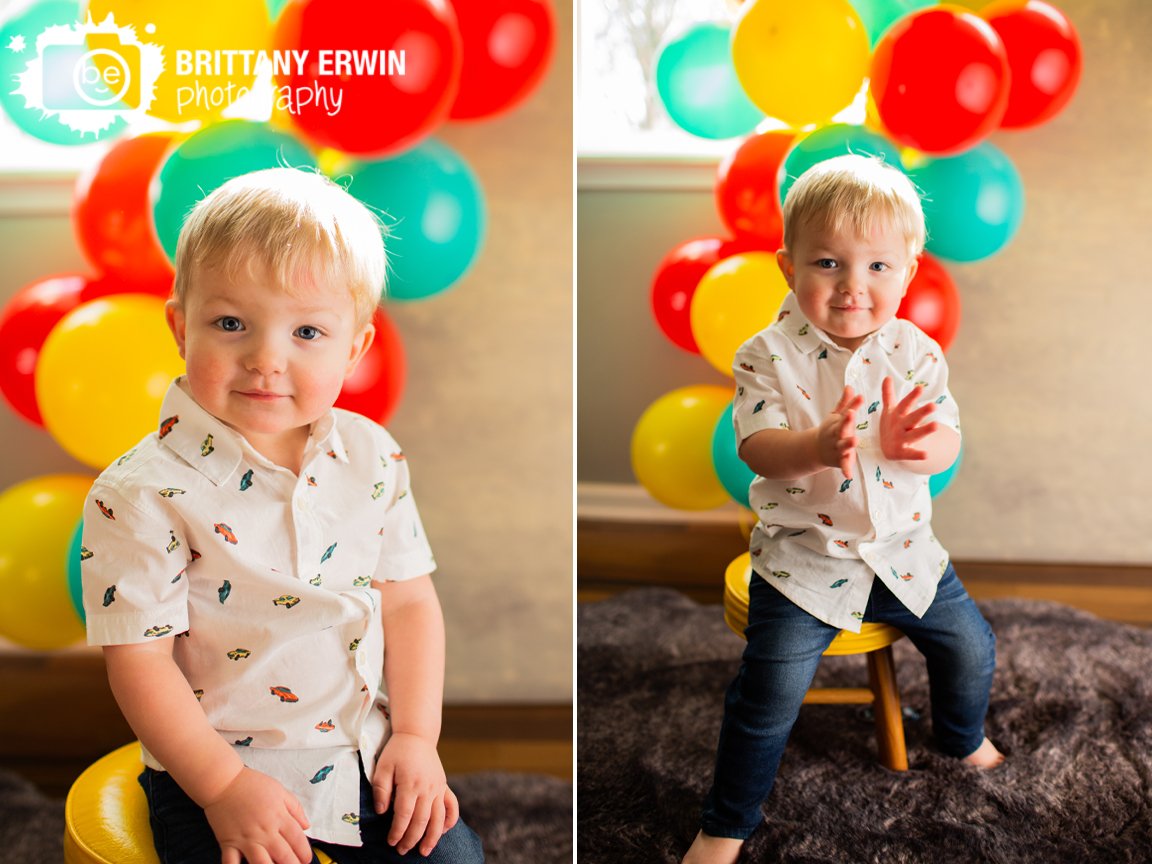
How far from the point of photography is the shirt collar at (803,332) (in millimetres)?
1012

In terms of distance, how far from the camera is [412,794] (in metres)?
0.81

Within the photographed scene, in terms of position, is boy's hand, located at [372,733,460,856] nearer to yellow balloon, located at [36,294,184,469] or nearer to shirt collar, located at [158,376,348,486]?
shirt collar, located at [158,376,348,486]

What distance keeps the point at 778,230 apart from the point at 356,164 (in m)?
0.55

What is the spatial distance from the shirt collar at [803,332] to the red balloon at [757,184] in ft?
0.82

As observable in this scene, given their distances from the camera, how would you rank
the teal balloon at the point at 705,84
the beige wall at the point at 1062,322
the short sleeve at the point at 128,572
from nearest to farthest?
the short sleeve at the point at 128,572
the teal balloon at the point at 705,84
the beige wall at the point at 1062,322

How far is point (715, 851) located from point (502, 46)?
0.80 m

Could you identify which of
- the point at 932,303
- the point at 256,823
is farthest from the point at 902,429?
the point at 256,823

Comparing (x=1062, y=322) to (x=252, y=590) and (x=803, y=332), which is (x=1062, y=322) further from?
(x=252, y=590)

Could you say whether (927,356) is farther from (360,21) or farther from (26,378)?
(26,378)

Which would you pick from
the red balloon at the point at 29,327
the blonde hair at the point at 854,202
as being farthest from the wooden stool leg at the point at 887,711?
the red balloon at the point at 29,327

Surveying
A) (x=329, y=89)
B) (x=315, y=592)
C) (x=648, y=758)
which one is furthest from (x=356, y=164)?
(x=648, y=758)

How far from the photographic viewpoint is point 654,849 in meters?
1.06

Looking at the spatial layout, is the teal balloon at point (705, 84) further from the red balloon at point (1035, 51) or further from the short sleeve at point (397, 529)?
the short sleeve at point (397, 529)

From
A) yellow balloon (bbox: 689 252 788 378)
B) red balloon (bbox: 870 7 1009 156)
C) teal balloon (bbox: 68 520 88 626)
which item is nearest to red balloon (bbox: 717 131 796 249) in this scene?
yellow balloon (bbox: 689 252 788 378)
